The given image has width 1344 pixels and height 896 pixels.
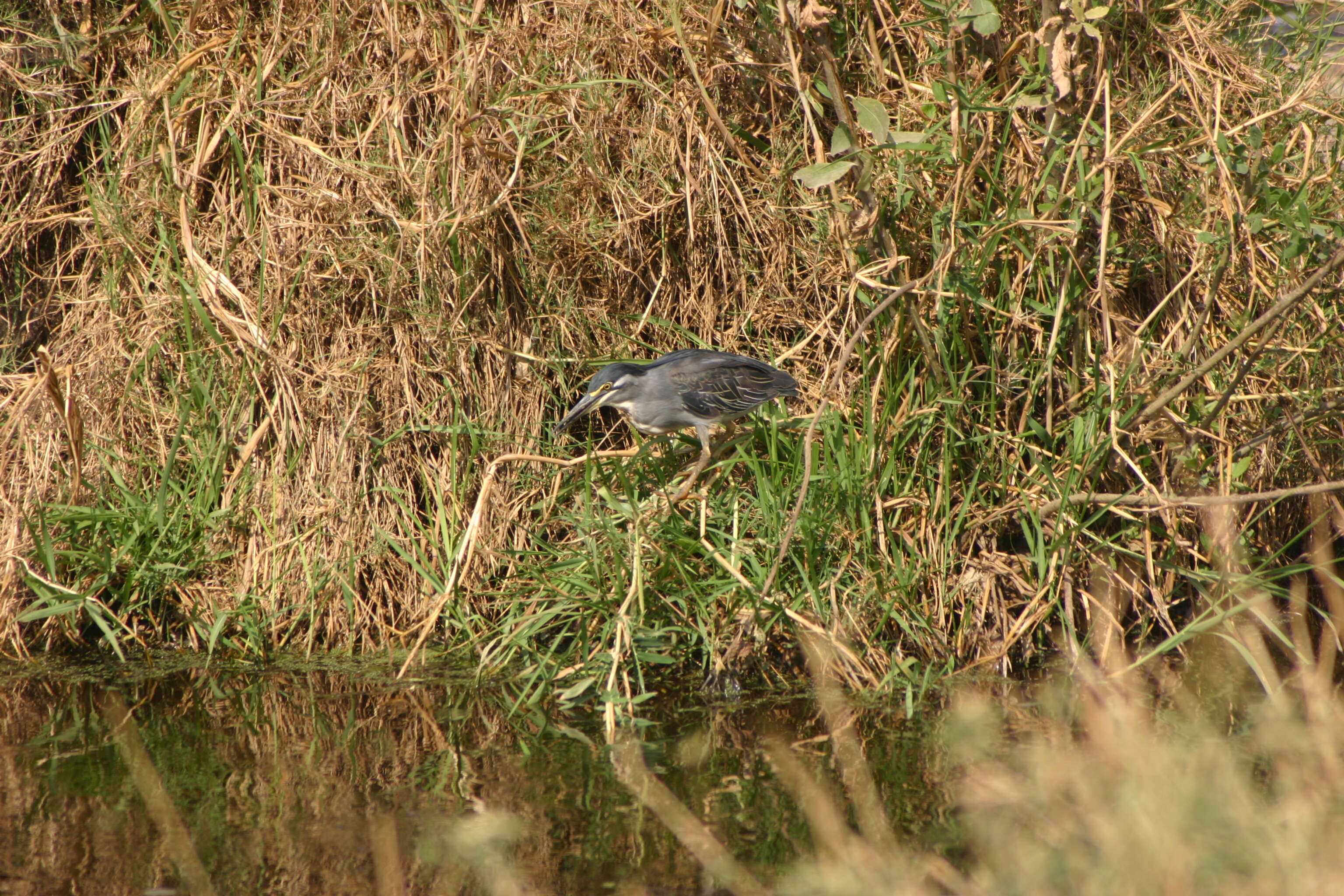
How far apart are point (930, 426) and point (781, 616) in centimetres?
79

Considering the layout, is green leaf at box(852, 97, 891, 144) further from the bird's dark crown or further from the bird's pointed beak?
the bird's pointed beak

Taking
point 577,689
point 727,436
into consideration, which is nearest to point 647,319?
point 727,436

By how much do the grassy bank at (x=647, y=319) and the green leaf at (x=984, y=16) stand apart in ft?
0.04

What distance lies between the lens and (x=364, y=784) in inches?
122

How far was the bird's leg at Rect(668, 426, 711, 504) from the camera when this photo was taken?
3783 mm

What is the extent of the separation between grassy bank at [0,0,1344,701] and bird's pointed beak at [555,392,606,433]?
0.20 m

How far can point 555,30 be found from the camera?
4340 millimetres

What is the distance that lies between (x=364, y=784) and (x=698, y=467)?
4.68 ft

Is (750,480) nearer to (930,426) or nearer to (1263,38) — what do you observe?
(930,426)

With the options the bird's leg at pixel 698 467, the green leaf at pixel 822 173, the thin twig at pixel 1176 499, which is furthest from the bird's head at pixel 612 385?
the thin twig at pixel 1176 499

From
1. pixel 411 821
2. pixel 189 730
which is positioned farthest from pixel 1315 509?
pixel 189 730

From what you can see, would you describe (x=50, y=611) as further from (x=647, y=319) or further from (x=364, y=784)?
(x=647, y=319)

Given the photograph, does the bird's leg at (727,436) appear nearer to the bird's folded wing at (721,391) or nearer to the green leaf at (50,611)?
the bird's folded wing at (721,391)

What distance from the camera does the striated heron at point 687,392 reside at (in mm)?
3738
